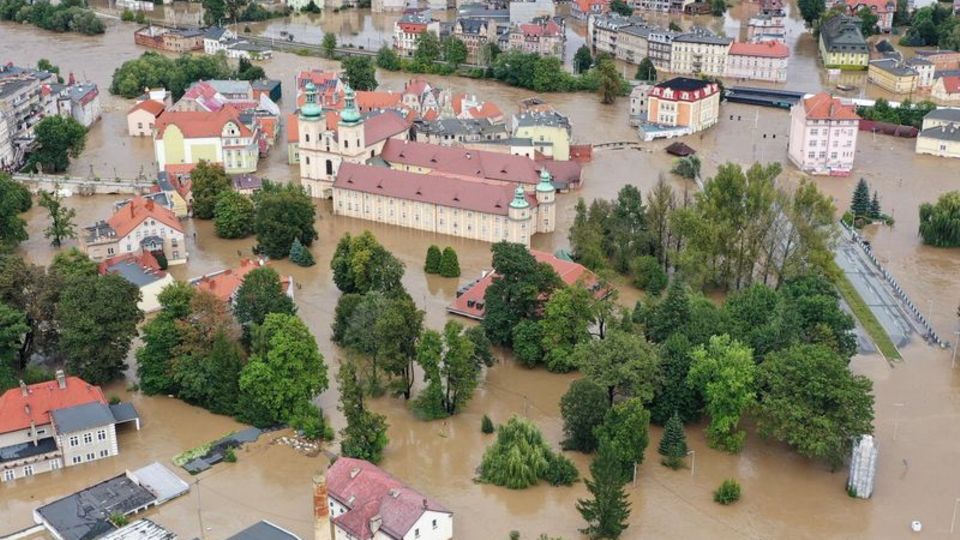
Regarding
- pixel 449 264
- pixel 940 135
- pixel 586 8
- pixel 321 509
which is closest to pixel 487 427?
pixel 321 509

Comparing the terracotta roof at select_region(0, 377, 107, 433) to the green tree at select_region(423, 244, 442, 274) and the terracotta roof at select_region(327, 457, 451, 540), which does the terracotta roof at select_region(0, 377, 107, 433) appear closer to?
the terracotta roof at select_region(327, 457, 451, 540)

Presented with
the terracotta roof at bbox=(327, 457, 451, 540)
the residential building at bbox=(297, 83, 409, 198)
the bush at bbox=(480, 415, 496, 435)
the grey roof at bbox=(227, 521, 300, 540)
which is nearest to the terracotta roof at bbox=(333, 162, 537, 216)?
the residential building at bbox=(297, 83, 409, 198)

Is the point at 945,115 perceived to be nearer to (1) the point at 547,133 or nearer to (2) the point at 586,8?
(1) the point at 547,133

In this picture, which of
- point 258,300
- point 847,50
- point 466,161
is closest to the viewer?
point 258,300

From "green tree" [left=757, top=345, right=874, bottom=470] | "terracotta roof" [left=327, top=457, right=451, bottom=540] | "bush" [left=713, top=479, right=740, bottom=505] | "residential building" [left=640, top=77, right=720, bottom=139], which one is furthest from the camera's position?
"residential building" [left=640, top=77, right=720, bottom=139]

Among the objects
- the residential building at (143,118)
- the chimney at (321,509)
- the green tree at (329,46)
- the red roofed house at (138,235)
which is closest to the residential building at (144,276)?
the red roofed house at (138,235)

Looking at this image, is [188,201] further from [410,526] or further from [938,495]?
[938,495]

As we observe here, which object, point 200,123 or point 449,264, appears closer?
point 449,264
